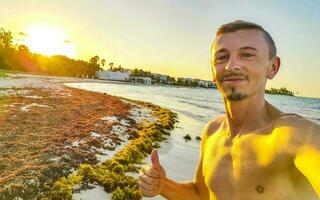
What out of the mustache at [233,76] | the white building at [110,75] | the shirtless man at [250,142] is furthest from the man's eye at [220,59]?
the white building at [110,75]

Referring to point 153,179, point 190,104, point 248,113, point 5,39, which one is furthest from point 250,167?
point 5,39

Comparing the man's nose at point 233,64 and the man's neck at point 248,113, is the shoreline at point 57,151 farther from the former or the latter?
the man's nose at point 233,64

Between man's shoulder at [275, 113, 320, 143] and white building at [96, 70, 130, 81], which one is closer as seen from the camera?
man's shoulder at [275, 113, 320, 143]

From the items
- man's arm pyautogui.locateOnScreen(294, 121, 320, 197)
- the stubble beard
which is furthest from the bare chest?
the stubble beard

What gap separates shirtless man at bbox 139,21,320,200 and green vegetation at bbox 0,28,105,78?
11034 centimetres

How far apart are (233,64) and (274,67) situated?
1.10ft

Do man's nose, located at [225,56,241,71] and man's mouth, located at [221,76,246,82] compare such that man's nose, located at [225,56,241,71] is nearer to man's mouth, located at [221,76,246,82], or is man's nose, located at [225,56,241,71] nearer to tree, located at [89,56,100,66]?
man's mouth, located at [221,76,246,82]

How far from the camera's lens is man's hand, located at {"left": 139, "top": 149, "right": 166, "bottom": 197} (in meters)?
3.02

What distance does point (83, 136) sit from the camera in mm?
15383

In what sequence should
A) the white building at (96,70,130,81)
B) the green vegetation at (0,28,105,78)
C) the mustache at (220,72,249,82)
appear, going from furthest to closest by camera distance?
the white building at (96,70,130,81) → the green vegetation at (0,28,105,78) → the mustache at (220,72,249,82)

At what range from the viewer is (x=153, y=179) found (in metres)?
3.03

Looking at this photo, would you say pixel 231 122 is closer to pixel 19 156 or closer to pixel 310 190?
pixel 310 190

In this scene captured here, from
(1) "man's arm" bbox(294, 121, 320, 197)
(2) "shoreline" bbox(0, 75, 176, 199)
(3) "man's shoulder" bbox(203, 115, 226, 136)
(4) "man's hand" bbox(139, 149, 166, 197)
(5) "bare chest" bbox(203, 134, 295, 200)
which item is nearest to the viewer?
(1) "man's arm" bbox(294, 121, 320, 197)

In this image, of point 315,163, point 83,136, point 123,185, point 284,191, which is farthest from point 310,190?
point 83,136
